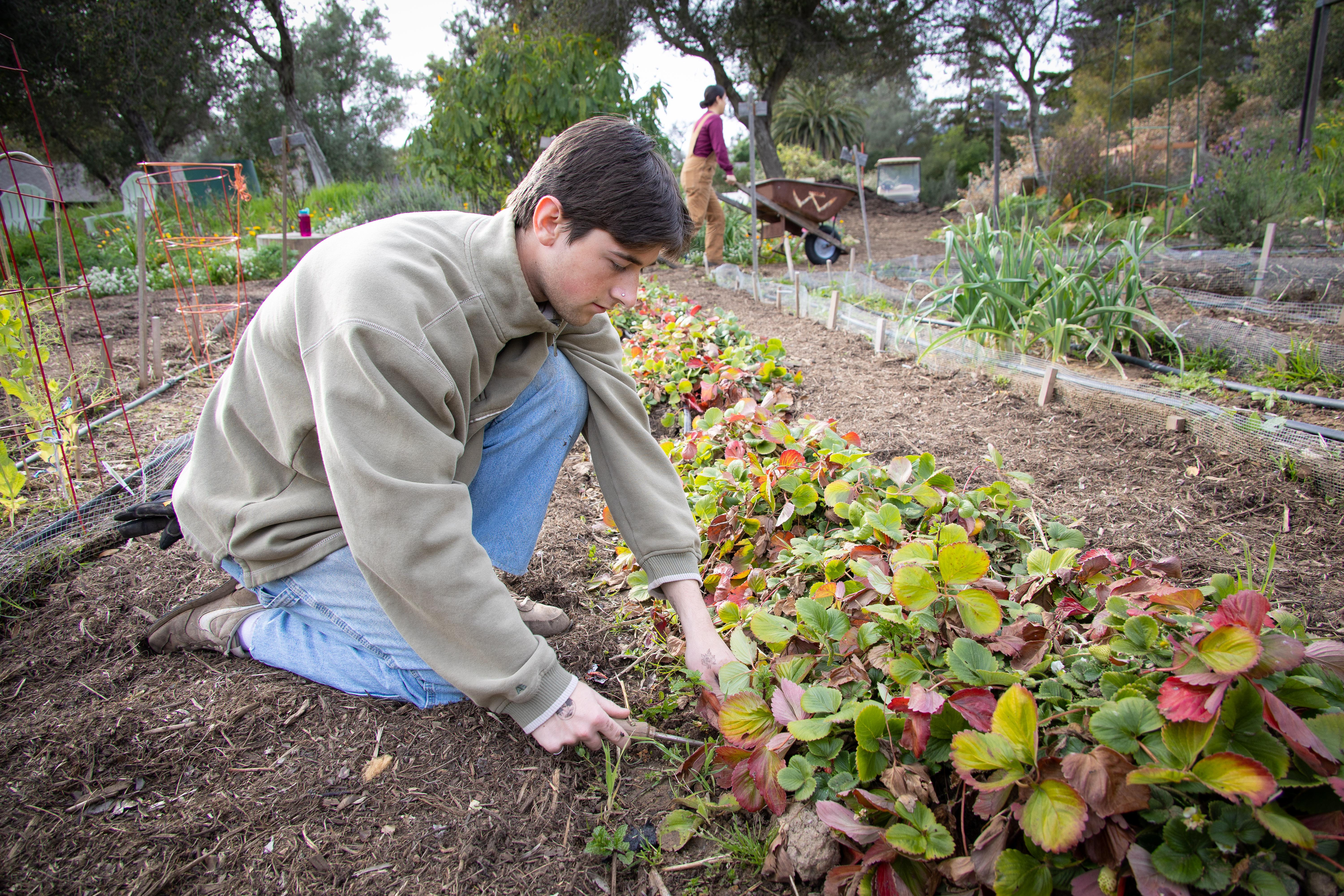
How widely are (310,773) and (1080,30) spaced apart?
19.3m

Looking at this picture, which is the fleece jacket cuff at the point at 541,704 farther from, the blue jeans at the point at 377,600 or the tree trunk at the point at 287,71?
the tree trunk at the point at 287,71

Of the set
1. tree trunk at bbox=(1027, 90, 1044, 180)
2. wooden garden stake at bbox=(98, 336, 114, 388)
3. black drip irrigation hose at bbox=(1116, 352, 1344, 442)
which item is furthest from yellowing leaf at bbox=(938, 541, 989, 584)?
tree trunk at bbox=(1027, 90, 1044, 180)

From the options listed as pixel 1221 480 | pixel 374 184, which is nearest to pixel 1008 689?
pixel 1221 480

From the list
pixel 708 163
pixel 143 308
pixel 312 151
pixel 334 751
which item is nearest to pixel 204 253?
pixel 143 308

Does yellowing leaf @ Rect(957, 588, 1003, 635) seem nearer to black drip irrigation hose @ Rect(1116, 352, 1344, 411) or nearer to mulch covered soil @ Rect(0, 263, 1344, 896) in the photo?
mulch covered soil @ Rect(0, 263, 1344, 896)

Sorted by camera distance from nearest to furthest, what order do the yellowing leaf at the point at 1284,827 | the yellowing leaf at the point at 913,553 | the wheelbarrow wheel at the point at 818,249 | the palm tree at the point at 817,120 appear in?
the yellowing leaf at the point at 1284,827 → the yellowing leaf at the point at 913,553 → the wheelbarrow wheel at the point at 818,249 → the palm tree at the point at 817,120

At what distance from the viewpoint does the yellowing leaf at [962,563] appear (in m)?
1.03

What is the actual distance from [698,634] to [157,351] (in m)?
3.72

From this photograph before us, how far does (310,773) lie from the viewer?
4.15ft

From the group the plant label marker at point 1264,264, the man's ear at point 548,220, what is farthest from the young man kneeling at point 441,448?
the plant label marker at point 1264,264

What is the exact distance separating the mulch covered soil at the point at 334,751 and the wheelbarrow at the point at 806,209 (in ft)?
20.7

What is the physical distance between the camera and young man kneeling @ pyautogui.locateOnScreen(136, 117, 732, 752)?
3.47ft

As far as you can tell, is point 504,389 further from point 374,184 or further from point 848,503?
point 374,184

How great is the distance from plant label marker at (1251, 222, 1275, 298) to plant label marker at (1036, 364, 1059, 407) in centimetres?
244
